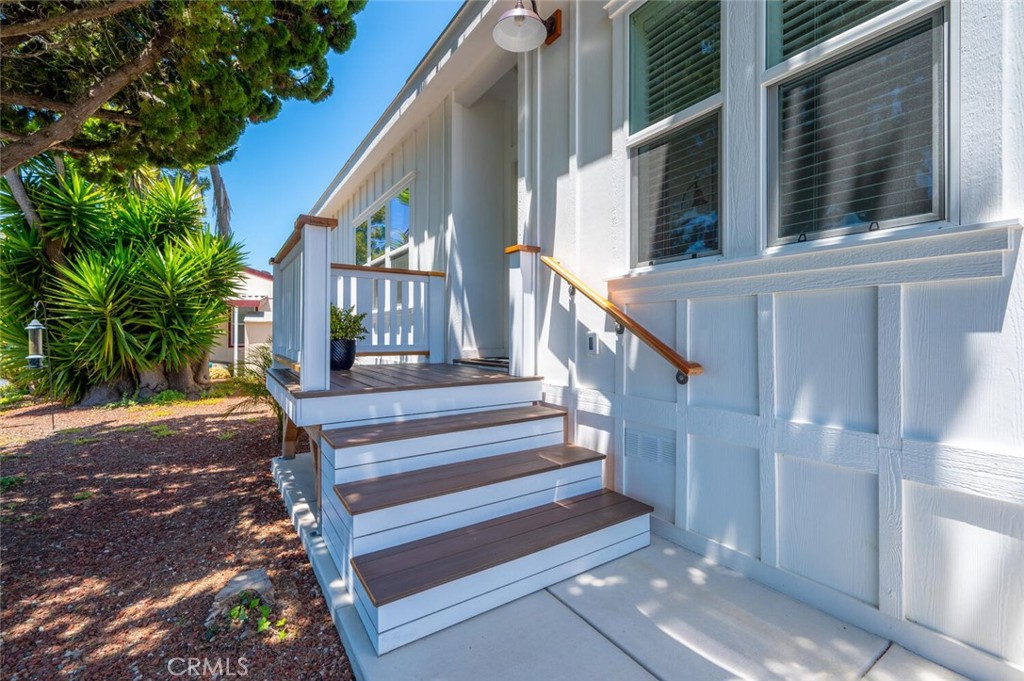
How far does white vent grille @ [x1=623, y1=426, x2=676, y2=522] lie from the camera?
105 inches

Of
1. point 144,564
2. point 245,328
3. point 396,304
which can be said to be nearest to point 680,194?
point 396,304

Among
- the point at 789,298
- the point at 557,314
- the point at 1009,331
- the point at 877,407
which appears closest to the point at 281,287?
the point at 557,314

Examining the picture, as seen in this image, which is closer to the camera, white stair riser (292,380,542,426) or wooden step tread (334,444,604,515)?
wooden step tread (334,444,604,515)

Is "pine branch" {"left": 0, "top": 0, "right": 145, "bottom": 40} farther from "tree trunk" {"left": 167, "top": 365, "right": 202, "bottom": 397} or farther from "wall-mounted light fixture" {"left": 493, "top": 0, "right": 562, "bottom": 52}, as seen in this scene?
"tree trunk" {"left": 167, "top": 365, "right": 202, "bottom": 397}

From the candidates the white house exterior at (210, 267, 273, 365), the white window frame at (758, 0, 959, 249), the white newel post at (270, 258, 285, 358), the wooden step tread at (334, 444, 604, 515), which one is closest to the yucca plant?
the white newel post at (270, 258, 285, 358)

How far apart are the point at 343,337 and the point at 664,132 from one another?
9.81 feet

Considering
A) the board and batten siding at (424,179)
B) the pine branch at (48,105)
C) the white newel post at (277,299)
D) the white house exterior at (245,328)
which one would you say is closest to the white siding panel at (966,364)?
the board and batten siding at (424,179)

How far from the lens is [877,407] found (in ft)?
6.11

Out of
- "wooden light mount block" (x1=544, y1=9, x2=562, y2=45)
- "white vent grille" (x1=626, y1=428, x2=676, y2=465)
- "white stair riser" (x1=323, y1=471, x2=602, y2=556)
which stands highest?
"wooden light mount block" (x1=544, y1=9, x2=562, y2=45)

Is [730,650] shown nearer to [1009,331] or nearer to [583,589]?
[583,589]

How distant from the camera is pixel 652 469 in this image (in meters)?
2.78

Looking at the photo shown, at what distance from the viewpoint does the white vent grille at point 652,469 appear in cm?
268

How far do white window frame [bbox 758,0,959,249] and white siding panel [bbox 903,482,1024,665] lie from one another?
1.02m

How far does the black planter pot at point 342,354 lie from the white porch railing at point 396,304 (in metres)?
0.42
